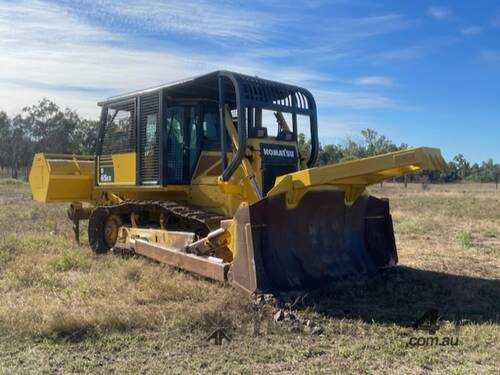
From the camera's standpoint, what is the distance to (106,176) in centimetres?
1000

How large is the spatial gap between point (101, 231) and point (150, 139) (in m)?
2.30

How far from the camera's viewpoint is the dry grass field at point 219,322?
15.3ft

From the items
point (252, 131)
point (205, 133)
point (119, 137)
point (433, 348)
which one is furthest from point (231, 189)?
point (433, 348)

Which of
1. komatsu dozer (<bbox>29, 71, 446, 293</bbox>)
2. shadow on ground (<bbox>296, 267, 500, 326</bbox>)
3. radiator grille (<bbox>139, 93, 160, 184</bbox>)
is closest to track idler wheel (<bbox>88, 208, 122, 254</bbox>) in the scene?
komatsu dozer (<bbox>29, 71, 446, 293</bbox>)

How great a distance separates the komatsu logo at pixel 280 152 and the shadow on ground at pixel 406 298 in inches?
Result: 81.1

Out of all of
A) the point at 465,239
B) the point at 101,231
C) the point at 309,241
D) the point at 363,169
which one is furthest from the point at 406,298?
the point at 465,239

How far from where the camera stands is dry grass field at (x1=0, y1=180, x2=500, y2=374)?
4.66 m

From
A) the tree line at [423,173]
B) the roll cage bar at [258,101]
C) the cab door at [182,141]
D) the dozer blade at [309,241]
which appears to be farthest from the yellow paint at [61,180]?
the tree line at [423,173]

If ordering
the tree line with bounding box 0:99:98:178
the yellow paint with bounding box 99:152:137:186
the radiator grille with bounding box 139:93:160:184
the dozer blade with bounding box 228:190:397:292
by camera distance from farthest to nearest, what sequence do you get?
the tree line with bounding box 0:99:98:178
the yellow paint with bounding box 99:152:137:186
the radiator grille with bounding box 139:93:160:184
the dozer blade with bounding box 228:190:397:292

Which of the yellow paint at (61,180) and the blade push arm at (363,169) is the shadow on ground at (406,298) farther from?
the yellow paint at (61,180)

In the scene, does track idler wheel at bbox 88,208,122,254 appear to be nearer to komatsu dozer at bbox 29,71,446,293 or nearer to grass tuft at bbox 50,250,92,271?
komatsu dozer at bbox 29,71,446,293

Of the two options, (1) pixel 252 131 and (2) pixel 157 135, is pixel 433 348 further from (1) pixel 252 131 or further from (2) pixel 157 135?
(2) pixel 157 135

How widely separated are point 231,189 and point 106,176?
332 cm

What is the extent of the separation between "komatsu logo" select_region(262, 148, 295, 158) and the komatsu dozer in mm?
22
